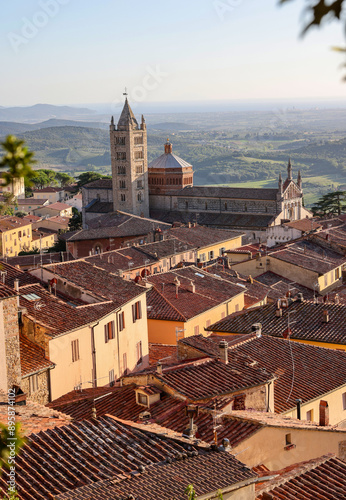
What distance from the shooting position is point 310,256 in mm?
34062

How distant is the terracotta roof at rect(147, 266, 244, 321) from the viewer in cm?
2394

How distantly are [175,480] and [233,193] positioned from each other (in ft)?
224

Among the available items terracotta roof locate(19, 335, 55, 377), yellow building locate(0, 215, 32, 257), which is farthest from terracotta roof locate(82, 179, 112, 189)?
terracotta roof locate(19, 335, 55, 377)

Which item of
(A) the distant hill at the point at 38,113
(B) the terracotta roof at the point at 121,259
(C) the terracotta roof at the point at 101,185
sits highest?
(A) the distant hill at the point at 38,113

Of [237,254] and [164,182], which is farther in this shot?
[164,182]

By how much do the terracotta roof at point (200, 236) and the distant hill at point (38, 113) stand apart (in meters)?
105

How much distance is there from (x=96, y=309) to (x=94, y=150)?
173m

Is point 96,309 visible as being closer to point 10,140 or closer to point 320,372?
point 320,372

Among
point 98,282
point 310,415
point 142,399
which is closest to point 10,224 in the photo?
point 98,282

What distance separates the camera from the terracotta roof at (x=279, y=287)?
95.2 ft

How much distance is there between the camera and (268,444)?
918 cm

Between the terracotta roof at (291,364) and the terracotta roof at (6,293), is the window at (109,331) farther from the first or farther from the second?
the terracotta roof at (6,293)

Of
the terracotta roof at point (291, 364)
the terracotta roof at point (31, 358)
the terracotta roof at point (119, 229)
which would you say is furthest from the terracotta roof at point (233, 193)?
the terracotta roof at point (31, 358)

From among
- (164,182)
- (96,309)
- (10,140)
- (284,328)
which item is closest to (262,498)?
(10,140)
